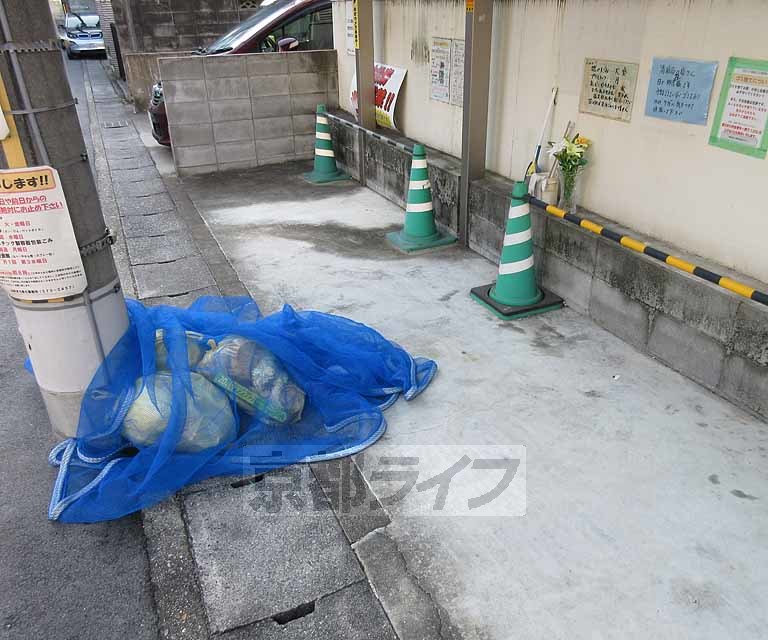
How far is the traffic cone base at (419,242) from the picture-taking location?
19.5 ft

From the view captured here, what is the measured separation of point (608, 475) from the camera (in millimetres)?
3066

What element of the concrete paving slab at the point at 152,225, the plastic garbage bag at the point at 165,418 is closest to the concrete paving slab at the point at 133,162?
the concrete paving slab at the point at 152,225

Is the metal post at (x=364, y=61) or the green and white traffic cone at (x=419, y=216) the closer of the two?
the green and white traffic cone at (x=419, y=216)

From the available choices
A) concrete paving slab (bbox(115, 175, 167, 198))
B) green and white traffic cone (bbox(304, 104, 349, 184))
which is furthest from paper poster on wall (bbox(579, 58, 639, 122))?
concrete paving slab (bbox(115, 175, 167, 198))

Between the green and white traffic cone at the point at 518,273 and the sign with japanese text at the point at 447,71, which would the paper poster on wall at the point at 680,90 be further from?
the sign with japanese text at the point at 447,71

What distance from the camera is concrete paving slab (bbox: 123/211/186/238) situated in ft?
21.7

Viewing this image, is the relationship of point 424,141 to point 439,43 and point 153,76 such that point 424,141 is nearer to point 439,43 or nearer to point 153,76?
point 439,43

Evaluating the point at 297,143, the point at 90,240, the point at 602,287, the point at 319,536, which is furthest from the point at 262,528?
the point at 297,143

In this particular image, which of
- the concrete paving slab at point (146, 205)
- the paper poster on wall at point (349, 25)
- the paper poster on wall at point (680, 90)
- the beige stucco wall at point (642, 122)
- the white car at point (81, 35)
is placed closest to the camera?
the beige stucco wall at point (642, 122)

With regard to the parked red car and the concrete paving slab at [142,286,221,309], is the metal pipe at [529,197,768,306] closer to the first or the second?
the concrete paving slab at [142,286,221,309]

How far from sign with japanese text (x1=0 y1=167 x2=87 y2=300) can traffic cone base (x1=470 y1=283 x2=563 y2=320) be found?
9.49ft

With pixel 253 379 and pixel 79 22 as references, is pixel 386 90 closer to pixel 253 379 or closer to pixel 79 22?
pixel 253 379

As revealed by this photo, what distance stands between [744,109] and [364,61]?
5.12m

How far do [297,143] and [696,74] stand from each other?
6349 mm
